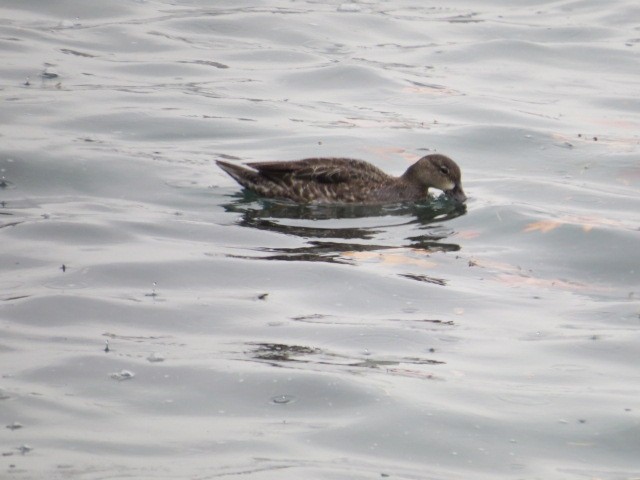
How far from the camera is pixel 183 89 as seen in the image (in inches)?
687

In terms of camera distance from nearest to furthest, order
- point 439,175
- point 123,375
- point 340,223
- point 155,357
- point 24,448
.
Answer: point 24,448
point 123,375
point 155,357
point 340,223
point 439,175

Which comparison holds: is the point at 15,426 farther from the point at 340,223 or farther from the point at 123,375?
the point at 340,223

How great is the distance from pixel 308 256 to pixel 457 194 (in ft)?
9.18

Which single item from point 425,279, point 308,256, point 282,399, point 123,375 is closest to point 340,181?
point 308,256

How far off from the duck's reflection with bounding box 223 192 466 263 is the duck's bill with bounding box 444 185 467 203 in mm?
59

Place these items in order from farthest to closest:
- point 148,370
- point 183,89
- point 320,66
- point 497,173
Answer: point 320,66
point 183,89
point 497,173
point 148,370

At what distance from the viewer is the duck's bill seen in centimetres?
1330

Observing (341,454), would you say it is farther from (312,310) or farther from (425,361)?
(312,310)

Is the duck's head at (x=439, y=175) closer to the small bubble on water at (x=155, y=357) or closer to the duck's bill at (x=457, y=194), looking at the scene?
the duck's bill at (x=457, y=194)

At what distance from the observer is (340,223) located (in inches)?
499

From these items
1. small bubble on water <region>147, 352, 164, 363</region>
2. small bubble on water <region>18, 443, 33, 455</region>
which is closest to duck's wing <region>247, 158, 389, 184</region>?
small bubble on water <region>147, 352, 164, 363</region>

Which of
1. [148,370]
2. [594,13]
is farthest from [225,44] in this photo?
[148,370]

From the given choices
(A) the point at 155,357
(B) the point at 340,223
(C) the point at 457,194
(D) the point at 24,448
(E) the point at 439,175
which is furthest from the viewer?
(E) the point at 439,175

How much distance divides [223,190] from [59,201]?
1621mm
